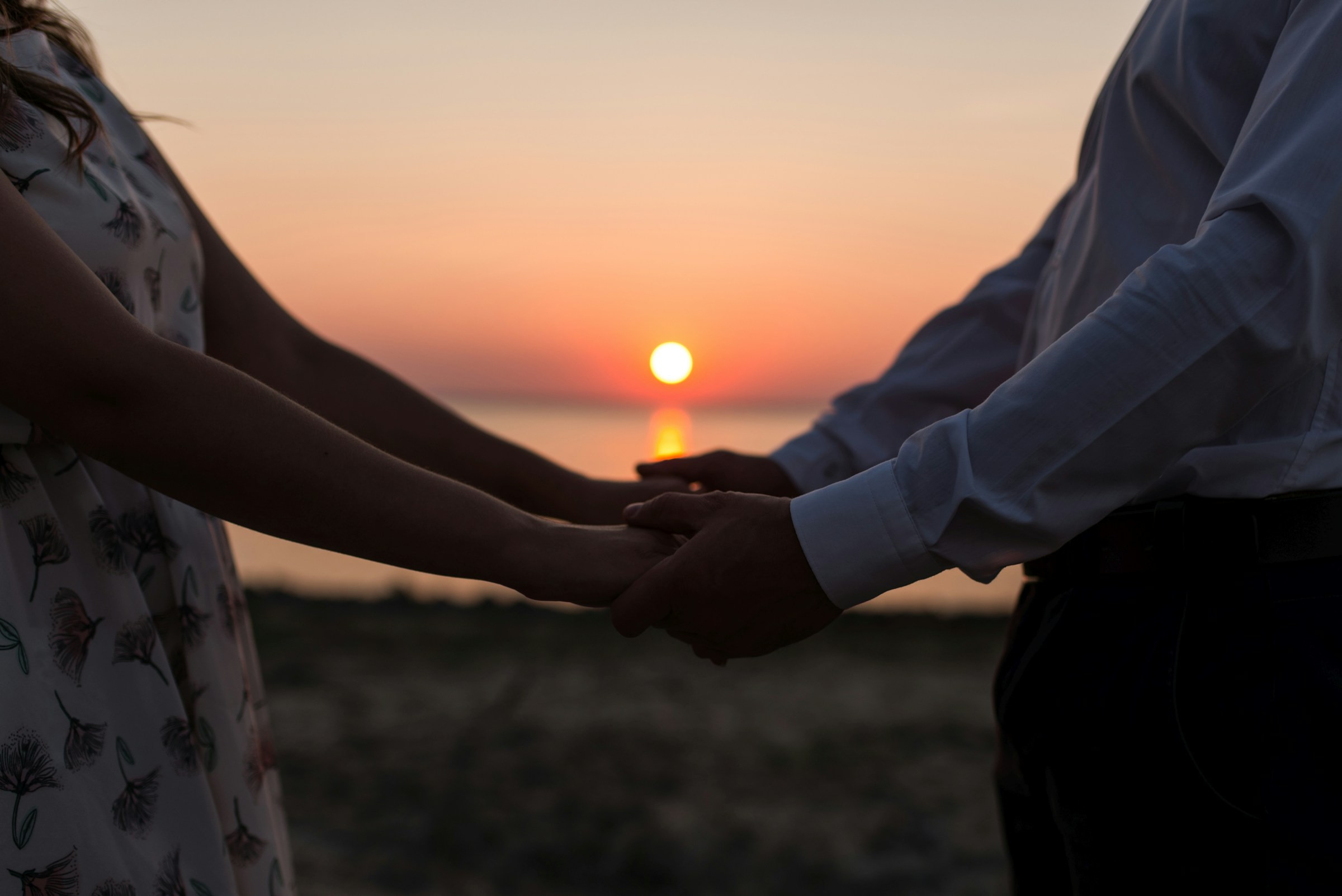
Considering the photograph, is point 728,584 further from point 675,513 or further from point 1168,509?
point 1168,509

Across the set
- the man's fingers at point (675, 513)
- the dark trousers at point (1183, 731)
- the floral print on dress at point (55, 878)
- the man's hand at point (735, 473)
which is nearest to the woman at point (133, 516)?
the floral print on dress at point (55, 878)

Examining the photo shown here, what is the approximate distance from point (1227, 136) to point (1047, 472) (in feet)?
2.00

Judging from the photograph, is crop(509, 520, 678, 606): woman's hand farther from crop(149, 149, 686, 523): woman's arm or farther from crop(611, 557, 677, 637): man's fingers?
crop(149, 149, 686, 523): woman's arm

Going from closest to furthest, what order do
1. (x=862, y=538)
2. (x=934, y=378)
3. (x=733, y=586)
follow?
(x=862, y=538)
(x=733, y=586)
(x=934, y=378)

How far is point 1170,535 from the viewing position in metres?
1.43

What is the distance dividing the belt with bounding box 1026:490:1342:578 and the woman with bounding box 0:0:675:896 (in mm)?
922

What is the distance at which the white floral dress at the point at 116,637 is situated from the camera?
3.75ft

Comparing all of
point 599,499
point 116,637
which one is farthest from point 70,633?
point 599,499

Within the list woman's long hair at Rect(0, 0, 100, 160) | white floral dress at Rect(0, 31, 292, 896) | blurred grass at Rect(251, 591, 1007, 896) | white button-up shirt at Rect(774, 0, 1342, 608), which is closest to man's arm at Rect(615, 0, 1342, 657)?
→ white button-up shirt at Rect(774, 0, 1342, 608)

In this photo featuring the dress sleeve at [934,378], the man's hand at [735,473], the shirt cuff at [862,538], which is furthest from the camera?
the man's hand at [735,473]

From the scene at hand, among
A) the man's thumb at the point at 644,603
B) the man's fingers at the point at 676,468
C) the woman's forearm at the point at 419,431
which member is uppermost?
the woman's forearm at the point at 419,431

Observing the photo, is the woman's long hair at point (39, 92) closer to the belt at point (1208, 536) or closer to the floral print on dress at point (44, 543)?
the floral print on dress at point (44, 543)

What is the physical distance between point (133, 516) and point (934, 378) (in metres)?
1.76

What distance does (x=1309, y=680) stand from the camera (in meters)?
1.28
